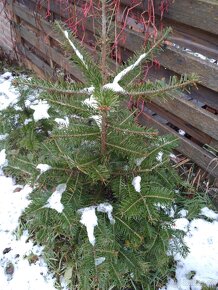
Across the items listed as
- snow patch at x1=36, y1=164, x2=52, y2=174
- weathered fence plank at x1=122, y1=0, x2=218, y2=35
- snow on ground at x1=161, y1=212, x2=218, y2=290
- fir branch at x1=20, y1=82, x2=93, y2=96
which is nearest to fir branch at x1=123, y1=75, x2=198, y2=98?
fir branch at x1=20, y1=82, x2=93, y2=96

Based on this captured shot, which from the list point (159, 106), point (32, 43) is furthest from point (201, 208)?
point (32, 43)

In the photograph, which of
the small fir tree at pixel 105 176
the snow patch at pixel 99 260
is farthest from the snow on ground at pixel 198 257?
the snow patch at pixel 99 260

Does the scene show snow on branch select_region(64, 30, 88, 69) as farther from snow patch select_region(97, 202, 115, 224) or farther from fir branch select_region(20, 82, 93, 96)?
snow patch select_region(97, 202, 115, 224)

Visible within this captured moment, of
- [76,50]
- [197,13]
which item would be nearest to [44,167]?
[76,50]

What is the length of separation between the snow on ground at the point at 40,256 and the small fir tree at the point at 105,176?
191mm

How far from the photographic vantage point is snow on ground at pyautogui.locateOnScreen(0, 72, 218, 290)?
208cm

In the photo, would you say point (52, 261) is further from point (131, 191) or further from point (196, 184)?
point (196, 184)

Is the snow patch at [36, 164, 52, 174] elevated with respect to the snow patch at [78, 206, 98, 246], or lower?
elevated

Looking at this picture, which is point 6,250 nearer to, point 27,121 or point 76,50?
point 27,121

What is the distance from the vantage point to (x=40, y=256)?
7.32 ft

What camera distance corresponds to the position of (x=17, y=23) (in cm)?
448

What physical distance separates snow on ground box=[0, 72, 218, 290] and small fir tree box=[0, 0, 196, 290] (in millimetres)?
191

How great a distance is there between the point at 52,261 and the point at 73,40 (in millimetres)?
1496

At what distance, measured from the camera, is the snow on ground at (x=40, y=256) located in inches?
81.7
